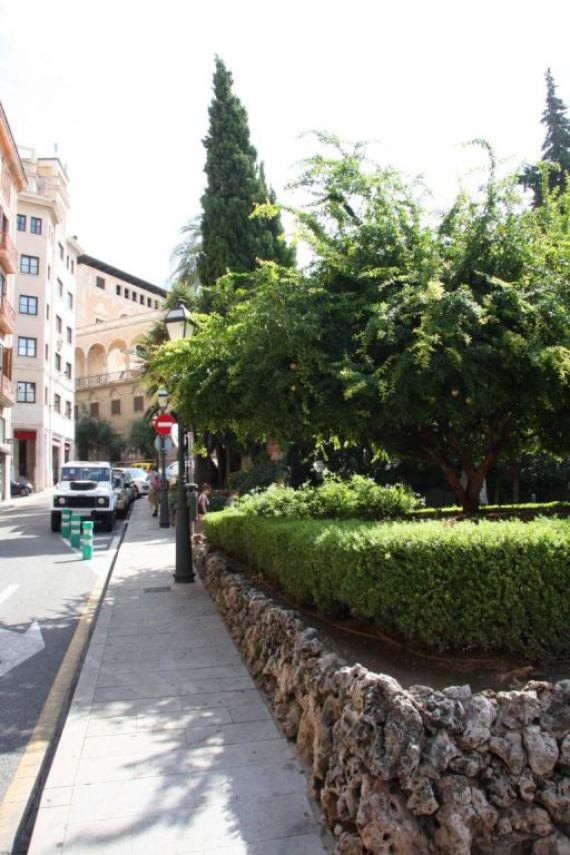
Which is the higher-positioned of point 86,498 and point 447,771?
point 86,498

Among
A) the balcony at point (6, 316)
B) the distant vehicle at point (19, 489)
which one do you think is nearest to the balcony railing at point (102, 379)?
the distant vehicle at point (19, 489)

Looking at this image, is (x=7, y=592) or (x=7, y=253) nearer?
(x=7, y=592)

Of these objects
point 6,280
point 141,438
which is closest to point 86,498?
point 6,280

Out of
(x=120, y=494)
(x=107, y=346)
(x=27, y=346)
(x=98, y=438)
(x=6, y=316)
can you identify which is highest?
(x=107, y=346)

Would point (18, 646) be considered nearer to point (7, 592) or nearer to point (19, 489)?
point (7, 592)

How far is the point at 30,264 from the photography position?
4859 centimetres

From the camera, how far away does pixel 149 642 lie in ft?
23.4

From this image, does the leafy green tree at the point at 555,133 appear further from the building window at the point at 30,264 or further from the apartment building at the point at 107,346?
the apartment building at the point at 107,346

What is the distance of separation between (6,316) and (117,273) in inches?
1716

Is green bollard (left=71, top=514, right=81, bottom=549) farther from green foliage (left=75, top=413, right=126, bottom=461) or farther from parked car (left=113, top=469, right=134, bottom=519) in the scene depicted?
green foliage (left=75, top=413, right=126, bottom=461)

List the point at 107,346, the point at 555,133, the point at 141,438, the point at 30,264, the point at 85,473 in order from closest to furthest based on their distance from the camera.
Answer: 1. the point at 85,473
2. the point at 555,133
3. the point at 30,264
4. the point at 141,438
5. the point at 107,346

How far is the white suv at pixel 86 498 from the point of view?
20.5 m

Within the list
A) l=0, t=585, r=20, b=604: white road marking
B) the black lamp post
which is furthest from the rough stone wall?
l=0, t=585, r=20, b=604: white road marking

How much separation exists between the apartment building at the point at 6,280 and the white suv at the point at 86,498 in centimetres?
1749
